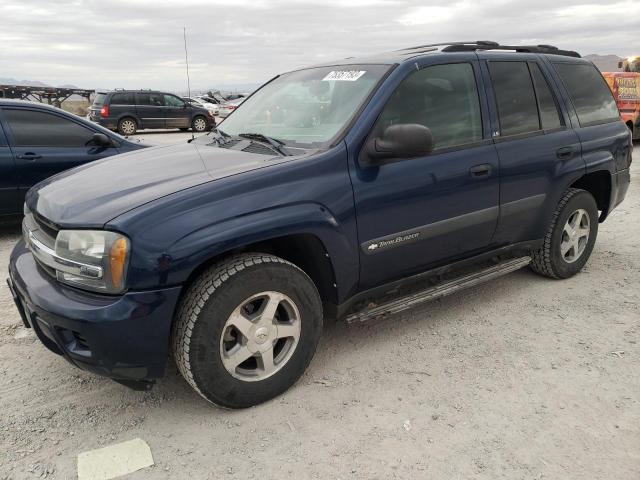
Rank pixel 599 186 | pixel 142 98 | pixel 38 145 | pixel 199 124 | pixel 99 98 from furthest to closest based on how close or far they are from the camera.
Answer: pixel 199 124
pixel 142 98
pixel 99 98
pixel 38 145
pixel 599 186

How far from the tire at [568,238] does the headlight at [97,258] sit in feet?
10.3

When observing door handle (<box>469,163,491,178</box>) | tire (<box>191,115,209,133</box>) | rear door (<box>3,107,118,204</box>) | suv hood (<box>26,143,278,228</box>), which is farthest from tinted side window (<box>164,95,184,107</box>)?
door handle (<box>469,163,491,178</box>)

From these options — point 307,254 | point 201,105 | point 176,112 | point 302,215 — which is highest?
point 201,105

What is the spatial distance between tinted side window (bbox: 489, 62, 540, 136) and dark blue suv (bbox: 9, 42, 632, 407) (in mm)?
13

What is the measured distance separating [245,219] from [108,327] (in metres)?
0.75

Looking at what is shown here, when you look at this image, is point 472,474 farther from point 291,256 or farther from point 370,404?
point 291,256

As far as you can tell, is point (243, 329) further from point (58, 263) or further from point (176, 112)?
point (176, 112)

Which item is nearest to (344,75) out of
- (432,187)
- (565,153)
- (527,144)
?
(432,187)

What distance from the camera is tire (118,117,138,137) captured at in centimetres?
1847

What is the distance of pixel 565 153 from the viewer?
384cm

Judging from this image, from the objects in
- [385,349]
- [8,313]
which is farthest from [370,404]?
[8,313]

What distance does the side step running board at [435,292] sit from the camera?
2.98 meters

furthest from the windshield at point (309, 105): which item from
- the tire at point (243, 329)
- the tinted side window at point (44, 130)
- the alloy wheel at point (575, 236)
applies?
the tinted side window at point (44, 130)

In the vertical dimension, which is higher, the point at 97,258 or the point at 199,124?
the point at 199,124
